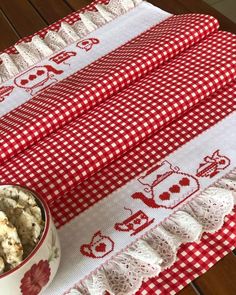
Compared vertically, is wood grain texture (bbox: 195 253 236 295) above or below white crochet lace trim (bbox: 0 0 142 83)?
below

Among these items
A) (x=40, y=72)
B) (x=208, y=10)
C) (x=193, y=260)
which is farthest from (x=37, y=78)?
(x=193, y=260)

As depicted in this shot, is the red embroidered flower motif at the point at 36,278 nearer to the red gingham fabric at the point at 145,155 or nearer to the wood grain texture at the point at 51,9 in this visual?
the red gingham fabric at the point at 145,155

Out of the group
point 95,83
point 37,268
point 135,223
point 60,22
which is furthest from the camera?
point 60,22

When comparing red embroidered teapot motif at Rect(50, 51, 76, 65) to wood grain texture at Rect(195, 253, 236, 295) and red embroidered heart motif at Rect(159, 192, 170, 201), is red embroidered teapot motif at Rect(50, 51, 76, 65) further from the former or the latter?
wood grain texture at Rect(195, 253, 236, 295)

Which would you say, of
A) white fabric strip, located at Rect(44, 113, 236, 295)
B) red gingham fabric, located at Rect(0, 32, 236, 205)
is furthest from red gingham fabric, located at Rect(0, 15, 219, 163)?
white fabric strip, located at Rect(44, 113, 236, 295)

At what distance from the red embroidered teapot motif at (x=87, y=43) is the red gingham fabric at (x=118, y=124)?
177mm

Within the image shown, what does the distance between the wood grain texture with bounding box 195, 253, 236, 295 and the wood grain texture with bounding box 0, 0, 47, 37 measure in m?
0.63

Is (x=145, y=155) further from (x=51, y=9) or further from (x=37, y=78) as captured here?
(x=51, y=9)

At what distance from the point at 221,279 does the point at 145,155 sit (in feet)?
0.65

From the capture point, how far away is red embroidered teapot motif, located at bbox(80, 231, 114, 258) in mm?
556

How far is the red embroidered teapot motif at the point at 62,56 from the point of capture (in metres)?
0.87

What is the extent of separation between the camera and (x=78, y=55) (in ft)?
2.86

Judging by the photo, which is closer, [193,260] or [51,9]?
[193,260]

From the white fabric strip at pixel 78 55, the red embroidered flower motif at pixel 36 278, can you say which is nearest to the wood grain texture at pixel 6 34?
the white fabric strip at pixel 78 55
